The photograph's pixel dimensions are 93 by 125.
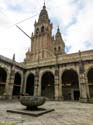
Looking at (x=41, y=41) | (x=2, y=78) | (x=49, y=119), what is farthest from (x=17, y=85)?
(x=41, y=41)

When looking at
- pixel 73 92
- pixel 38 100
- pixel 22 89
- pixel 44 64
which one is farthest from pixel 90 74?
pixel 38 100

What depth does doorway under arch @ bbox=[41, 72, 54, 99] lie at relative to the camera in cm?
2470

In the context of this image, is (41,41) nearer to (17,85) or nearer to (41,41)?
(41,41)

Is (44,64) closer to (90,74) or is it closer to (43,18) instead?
(90,74)

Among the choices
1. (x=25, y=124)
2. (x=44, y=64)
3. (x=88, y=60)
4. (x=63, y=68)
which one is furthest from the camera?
(x=44, y=64)

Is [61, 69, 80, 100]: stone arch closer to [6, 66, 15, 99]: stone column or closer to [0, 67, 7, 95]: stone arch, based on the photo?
[6, 66, 15, 99]: stone column

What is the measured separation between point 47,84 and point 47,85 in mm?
232

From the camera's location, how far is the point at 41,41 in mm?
42781

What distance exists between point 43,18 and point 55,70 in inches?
1246

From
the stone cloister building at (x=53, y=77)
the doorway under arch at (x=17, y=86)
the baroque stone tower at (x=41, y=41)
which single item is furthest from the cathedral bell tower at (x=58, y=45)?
the doorway under arch at (x=17, y=86)

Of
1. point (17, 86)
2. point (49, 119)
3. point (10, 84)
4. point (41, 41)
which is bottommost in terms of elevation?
point (49, 119)

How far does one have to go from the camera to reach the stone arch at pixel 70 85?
22900 millimetres

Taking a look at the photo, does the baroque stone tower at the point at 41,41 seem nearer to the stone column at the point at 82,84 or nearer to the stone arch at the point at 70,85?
the stone arch at the point at 70,85

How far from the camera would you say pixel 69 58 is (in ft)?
74.3
